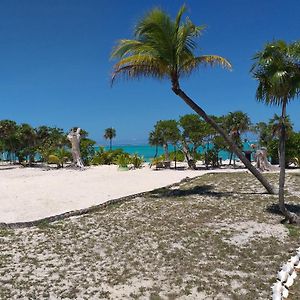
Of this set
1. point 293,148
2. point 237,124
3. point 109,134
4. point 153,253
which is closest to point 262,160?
point 293,148

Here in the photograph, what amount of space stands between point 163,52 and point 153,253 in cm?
741

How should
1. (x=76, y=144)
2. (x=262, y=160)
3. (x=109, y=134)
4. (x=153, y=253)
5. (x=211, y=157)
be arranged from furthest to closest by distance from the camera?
(x=109, y=134), (x=211, y=157), (x=76, y=144), (x=262, y=160), (x=153, y=253)

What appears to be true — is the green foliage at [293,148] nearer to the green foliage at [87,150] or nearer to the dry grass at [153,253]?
the dry grass at [153,253]

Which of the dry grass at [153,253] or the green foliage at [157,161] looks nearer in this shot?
the dry grass at [153,253]

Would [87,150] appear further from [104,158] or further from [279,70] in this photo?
[279,70]

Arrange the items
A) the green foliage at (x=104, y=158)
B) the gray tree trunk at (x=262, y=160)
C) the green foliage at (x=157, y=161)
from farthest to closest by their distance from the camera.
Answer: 1. the green foliage at (x=104, y=158)
2. the green foliage at (x=157, y=161)
3. the gray tree trunk at (x=262, y=160)

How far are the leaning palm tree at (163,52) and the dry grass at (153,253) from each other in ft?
13.3

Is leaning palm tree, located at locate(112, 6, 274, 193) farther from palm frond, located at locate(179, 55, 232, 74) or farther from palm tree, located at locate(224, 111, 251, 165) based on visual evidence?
palm tree, located at locate(224, 111, 251, 165)

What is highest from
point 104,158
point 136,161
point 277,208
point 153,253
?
point 104,158

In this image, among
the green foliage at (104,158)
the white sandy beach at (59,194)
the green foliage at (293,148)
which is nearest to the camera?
the white sandy beach at (59,194)

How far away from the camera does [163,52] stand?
1274cm

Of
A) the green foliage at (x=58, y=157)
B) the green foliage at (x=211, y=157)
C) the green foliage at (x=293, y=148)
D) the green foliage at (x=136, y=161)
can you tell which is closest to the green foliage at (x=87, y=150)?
the green foliage at (x=58, y=157)

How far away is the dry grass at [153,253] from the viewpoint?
6035 millimetres

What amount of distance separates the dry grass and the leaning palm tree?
407 cm
